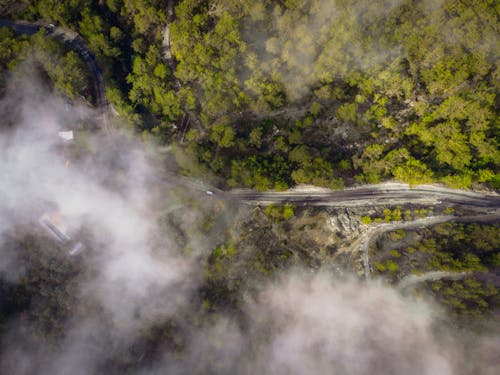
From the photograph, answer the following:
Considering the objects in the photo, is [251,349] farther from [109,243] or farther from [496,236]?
[496,236]

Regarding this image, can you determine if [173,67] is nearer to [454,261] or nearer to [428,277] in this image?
[428,277]

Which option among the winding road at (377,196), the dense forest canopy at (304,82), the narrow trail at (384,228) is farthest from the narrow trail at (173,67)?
the narrow trail at (384,228)

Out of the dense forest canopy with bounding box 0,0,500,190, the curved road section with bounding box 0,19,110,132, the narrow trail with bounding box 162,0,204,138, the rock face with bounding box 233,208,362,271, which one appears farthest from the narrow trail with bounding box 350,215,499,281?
the curved road section with bounding box 0,19,110,132

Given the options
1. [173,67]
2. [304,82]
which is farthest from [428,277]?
[173,67]

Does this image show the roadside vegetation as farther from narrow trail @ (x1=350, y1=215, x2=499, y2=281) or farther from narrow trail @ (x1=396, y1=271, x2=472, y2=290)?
narrow trail @ (x1=350, y1=215, x2=499, y2=281)

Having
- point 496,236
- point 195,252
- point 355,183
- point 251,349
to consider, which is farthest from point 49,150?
point 496,236
